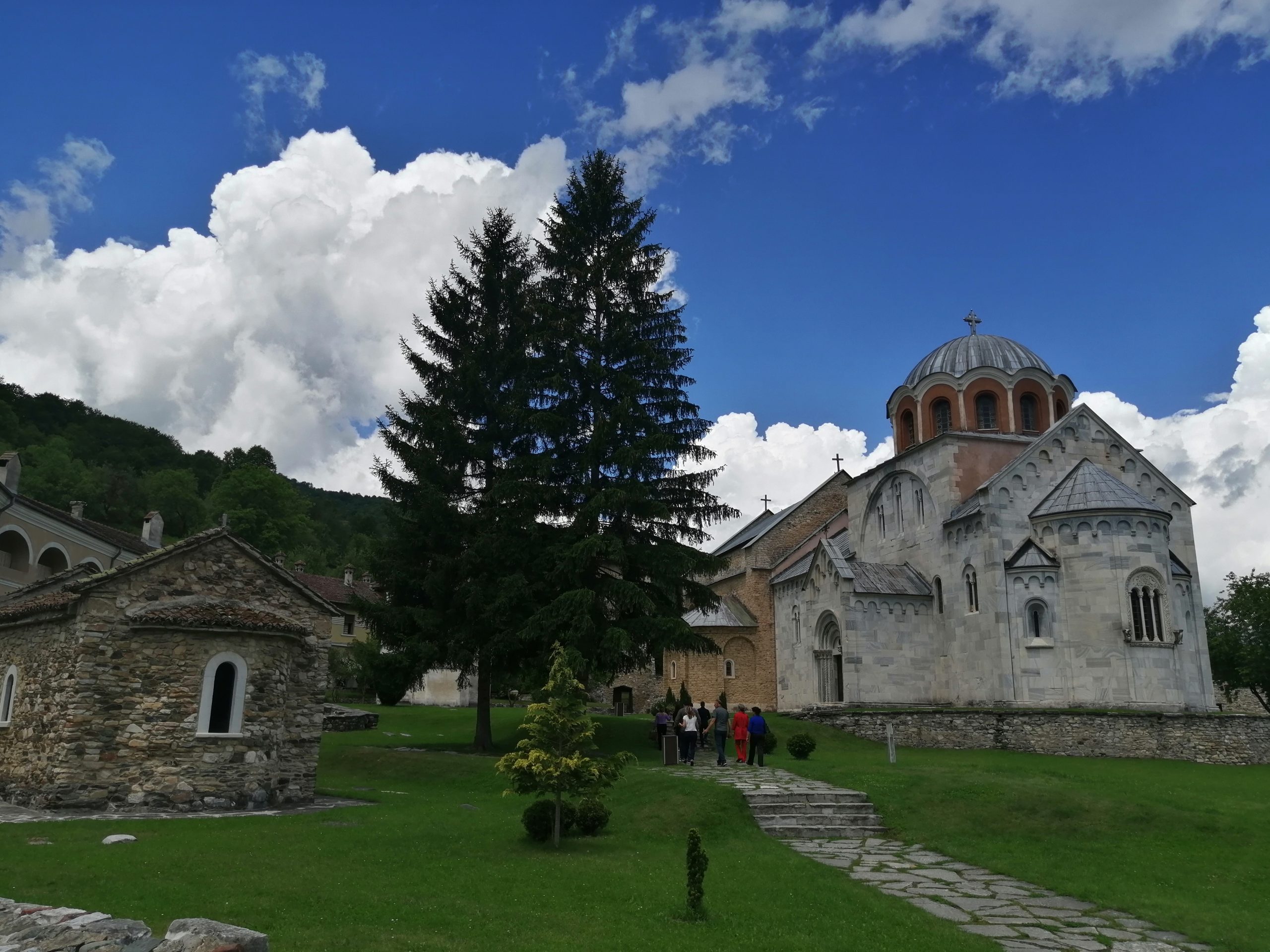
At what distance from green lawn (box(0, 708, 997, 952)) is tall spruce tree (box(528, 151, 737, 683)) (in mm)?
8070

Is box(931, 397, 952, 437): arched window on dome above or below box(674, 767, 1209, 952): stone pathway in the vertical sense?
above

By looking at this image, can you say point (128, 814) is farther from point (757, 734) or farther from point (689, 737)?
point (757, 734)

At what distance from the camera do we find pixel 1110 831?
50.9 feet

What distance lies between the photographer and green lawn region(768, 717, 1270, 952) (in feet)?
38.3

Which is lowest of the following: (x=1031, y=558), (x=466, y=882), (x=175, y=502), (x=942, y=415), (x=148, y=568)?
(x=466, y=882)

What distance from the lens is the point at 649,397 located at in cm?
2786

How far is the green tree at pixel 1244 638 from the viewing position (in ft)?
155

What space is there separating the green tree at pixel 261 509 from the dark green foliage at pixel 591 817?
214 ft

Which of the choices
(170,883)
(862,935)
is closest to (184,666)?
(170,883)

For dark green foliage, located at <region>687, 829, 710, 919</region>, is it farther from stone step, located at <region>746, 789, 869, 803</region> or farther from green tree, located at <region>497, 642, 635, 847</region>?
stone step, located at <region>746, 789, 869, 803</region>

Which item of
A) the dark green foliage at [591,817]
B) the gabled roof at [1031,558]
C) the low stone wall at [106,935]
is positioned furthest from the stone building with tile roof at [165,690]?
the gabled roof at [1031,558]

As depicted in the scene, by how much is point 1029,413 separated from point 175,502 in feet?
226

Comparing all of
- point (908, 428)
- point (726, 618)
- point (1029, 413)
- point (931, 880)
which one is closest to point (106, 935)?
point (931, 880)

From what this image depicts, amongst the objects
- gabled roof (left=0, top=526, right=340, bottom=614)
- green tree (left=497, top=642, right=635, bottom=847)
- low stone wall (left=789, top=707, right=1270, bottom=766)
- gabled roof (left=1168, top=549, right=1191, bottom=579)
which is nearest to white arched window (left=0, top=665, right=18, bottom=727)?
gabled roof (left=0, top=526, right=340, bottom=614)
